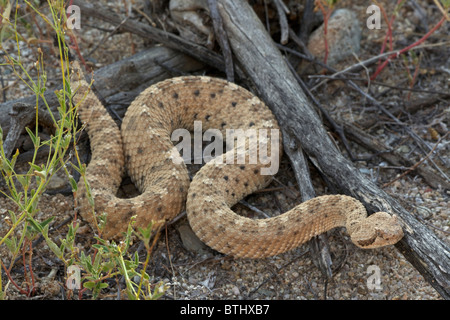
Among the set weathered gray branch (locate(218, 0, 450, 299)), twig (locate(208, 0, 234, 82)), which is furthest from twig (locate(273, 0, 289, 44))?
twig (locate(208, 0, 234, 82))

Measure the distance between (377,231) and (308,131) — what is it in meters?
1.45

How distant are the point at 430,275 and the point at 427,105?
2806 millimetres

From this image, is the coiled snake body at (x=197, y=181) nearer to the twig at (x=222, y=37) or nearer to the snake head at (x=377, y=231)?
the snake head at (x=377, y=231)

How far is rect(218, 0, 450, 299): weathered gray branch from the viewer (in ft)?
14.8

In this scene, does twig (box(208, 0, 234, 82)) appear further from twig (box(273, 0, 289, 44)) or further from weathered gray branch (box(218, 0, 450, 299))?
twig (box(273, 0, 289, 44))

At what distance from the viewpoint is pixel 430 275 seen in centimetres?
447

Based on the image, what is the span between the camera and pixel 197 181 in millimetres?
5438

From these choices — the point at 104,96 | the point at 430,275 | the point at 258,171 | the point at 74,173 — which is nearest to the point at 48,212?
the point at 74,173

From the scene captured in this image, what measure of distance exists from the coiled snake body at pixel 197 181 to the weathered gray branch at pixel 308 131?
0.15 m

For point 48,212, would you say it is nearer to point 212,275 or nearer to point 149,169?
point 149,169

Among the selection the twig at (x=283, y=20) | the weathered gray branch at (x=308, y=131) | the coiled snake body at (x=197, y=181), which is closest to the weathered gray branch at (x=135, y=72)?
the coiled snake body at (x=197, y=181)

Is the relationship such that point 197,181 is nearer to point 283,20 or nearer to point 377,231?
point 377,231

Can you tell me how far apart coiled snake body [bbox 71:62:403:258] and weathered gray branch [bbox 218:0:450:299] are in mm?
154

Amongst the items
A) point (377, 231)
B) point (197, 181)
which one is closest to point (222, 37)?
point (197, 181)
